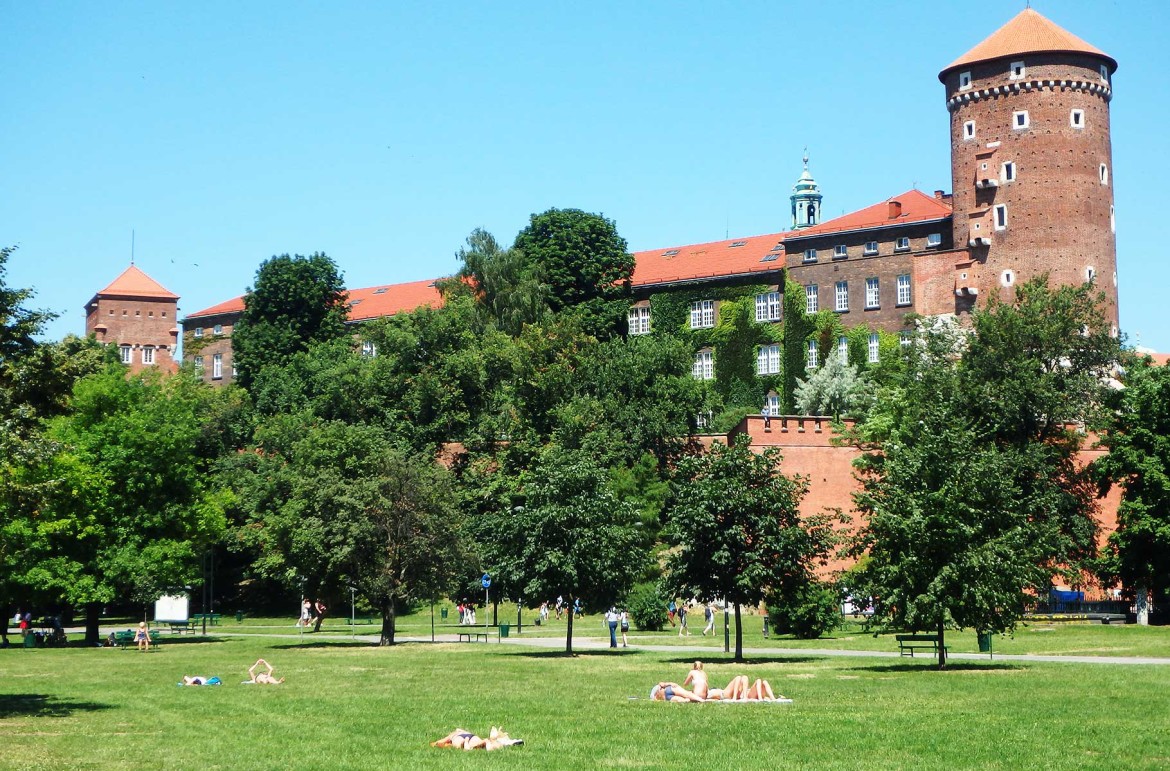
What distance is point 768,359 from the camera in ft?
294

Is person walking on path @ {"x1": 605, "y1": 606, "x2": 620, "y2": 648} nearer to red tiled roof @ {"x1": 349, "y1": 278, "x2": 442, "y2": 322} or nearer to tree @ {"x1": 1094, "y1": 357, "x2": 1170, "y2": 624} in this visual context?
tree @ {"x1": 1094, "y1": 357, "x2": 1170, "y2": 624}

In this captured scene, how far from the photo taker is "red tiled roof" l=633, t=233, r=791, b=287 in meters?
92.6

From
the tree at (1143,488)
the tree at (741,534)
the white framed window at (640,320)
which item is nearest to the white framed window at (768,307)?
the white framed window at (640,320)

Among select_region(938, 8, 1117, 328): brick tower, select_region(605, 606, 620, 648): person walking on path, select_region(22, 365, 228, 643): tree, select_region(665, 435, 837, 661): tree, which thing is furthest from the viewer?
select_region(938, 8, 1117, 328): brick tower

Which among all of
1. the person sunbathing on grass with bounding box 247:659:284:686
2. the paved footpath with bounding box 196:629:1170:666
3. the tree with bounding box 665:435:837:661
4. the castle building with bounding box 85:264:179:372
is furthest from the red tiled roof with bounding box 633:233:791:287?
the person sunbathing on grass with bounding box 247:659:284:686

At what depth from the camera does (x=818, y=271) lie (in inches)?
→ 3477

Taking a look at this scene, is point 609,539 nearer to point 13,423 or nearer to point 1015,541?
point 1015,541

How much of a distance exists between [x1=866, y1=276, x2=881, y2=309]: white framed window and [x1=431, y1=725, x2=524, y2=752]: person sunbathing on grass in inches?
2675

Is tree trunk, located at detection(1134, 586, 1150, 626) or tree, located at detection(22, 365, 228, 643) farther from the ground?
tree, located at detection(22, 365, 228, 643)

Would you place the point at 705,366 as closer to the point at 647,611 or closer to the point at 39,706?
the point at 647,611

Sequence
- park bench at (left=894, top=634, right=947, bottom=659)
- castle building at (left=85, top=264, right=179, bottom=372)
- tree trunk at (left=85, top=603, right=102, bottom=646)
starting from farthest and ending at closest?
castle building at (left=85, top=264, right=179, bottom=372)
tree trunk at (left=85, top=603, right=102, bottom=646)
park bench at (left=894, top=634, right=947, bottom=659)

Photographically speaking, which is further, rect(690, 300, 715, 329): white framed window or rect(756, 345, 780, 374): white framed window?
rect(690, 300, 715, 329): white framed window

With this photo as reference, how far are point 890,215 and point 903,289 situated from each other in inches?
188

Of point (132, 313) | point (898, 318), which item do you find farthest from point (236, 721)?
point (132, 313)
